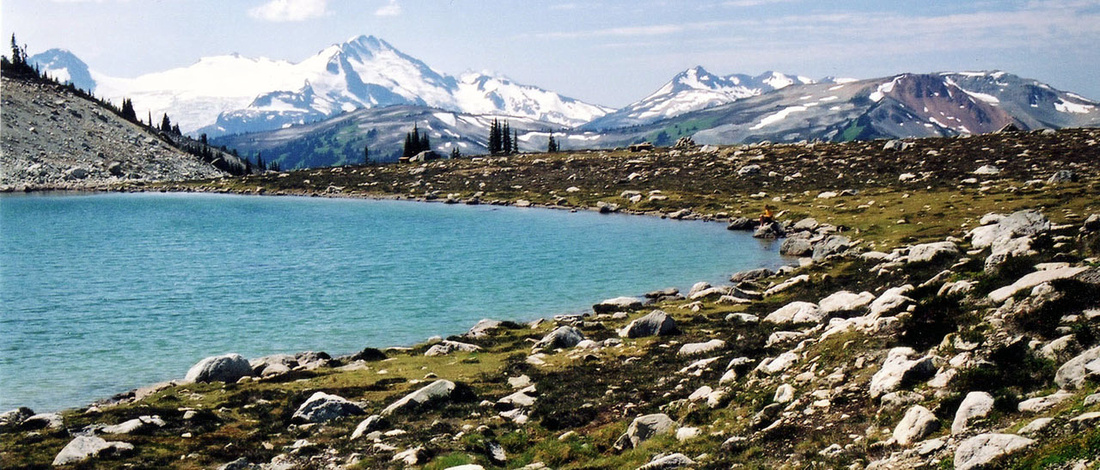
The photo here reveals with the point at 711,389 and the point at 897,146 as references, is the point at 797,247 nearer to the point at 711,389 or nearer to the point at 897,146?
the point at 711,389

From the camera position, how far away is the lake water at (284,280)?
38625 millimetres

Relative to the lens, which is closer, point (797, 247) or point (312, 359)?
point (312, 359)

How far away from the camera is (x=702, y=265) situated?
210 ft

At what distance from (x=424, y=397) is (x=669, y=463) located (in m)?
11.2

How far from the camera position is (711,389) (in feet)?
79.2

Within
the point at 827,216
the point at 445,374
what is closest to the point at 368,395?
the point at 445,374

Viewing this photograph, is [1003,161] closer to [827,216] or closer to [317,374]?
[827,216]

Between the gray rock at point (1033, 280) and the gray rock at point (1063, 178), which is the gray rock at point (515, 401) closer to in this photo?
Answer: the gray rock at point (1033, 280)

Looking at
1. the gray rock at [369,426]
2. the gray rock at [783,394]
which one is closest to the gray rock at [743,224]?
the gray rock at [783,394]

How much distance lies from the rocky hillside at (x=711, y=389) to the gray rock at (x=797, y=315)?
0.11 meters

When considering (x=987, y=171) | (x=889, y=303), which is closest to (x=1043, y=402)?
(x=889, y=303)

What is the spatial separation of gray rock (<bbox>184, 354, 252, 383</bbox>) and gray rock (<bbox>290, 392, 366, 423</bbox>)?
680 cm

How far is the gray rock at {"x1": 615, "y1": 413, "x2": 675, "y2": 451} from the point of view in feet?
68.3

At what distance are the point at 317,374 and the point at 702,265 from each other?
126ft
